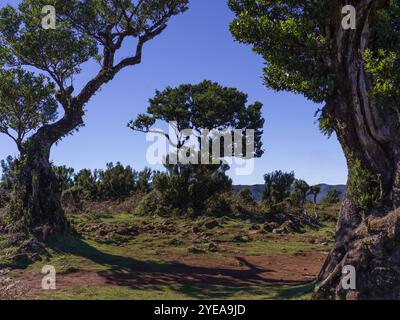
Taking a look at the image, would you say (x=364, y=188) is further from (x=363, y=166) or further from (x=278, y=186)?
(x=278, y=186)

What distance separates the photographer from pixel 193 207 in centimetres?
2886

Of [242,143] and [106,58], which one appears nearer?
[106,58]

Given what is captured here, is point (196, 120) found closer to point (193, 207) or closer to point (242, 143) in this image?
point (242, 143)

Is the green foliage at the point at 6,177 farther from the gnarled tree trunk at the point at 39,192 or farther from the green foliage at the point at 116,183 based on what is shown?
the gnarled tree trunk at the point at 39,192

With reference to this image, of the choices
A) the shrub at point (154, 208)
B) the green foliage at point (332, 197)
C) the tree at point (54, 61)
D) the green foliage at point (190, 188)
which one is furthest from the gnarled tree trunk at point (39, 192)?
the green foliage at point (332, 197)

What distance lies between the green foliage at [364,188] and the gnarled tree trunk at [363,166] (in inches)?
4.2

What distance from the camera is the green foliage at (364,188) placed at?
10155 mm

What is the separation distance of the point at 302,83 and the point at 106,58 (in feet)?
36.2

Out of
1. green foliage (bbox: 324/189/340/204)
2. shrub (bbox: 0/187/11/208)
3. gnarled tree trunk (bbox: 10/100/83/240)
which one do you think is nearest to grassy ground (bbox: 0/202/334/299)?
gnarled tree trunk (bbox: 10/100/83/240)

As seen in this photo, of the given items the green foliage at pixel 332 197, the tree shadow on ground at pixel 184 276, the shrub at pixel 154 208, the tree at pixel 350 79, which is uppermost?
the tree at pixel 350 79

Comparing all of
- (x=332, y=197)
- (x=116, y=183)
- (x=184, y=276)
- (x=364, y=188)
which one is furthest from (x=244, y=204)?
A: (x=364, y=188)

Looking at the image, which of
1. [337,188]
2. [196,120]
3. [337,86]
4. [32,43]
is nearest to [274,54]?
[337,86]

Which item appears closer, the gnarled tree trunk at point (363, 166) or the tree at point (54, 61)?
the gnarled tree trunk at point (363, 166)

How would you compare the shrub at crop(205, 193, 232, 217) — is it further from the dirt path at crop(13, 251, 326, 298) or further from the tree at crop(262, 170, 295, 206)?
the dirt path at crop(13, 251, 326, 298)
